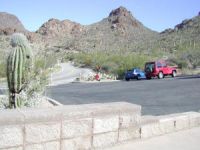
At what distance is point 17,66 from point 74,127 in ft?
12.9

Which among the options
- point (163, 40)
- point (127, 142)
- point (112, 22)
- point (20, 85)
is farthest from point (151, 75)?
point (112, 22)

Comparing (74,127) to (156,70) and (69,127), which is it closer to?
(69,127)

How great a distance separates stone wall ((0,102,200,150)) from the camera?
19.2 ft

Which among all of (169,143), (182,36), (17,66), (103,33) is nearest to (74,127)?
(169,143)

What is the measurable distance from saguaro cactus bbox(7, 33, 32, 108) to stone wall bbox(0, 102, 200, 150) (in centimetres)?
353

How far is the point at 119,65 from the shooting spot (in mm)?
49875

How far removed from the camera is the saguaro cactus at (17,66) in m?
10.0

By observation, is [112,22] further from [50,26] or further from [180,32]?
[180,32]

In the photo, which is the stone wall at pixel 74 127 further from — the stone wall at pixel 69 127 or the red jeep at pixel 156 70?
the red jeep at pixel 156 70

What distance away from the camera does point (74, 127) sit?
651cm

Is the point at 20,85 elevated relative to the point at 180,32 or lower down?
lower down

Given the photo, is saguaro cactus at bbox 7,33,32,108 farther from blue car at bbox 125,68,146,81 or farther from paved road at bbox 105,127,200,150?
blue car at bbox 125,68,146,81

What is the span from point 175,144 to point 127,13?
120 m

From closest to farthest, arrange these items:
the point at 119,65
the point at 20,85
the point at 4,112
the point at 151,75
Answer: the point at 4,112
the point at 20,85
the point at 151,75
the point at 119,65
